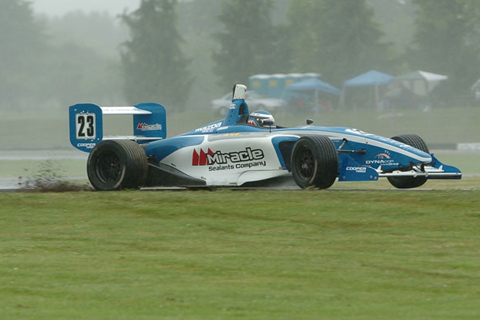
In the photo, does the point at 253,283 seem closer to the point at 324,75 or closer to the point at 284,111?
the point at 284,111

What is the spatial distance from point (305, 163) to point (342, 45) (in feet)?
192

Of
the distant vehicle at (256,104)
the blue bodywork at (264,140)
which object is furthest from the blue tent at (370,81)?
the blue bodywork at (264,140)

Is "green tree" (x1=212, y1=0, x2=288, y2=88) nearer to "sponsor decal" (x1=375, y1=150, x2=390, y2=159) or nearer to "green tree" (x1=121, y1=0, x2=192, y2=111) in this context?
"green tree" (x1=121, y1=0, x2=192, y2=111)

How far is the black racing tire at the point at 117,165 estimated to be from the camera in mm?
15359

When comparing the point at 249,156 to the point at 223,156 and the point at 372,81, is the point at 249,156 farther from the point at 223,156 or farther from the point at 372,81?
the point at 372,81

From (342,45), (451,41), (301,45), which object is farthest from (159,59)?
(451,41)

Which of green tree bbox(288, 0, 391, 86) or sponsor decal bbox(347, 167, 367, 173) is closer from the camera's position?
sponsor decal bbox(347, 167, 367, 173)

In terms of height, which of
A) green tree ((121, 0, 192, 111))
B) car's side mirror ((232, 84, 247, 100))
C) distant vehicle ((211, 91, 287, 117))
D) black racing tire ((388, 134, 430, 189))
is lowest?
black racing tire ((388, 134, 430, 189))

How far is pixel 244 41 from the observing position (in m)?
70.9

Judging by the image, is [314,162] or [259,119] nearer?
[314,162]

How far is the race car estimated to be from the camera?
13977 mm

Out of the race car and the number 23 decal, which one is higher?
the number 23 decal

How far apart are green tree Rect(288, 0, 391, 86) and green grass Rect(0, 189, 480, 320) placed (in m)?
59.0

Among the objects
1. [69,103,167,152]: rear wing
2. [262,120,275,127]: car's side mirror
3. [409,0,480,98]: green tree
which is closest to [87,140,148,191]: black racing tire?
[69,103,167,152]: rear wing
